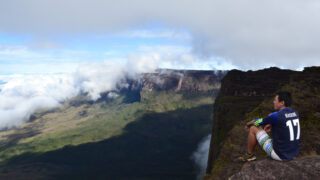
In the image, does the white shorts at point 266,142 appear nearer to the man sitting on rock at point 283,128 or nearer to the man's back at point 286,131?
the man sitting on rock at point 283,128

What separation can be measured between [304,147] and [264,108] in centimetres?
4048

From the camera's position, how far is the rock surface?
1277cm

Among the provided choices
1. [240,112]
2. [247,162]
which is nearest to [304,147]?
[247,162]

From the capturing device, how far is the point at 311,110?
53.6m

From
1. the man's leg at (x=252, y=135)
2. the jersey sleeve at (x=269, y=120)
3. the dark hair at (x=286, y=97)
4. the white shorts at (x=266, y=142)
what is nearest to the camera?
the jersey sleeve at (x=269, y=120)

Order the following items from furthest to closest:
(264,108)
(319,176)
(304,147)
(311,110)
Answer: (264,108) < (311,110) < (304,147) < (319,176)

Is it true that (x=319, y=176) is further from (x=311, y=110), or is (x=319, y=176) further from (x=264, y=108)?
(x=264, y=108)

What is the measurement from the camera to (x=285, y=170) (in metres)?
13.1

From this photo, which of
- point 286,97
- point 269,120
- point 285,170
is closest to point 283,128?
point 269,120

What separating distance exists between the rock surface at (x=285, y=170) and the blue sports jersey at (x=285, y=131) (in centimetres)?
67

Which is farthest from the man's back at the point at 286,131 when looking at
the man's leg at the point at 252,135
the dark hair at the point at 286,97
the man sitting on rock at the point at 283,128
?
the man's leg at the point at 252,135

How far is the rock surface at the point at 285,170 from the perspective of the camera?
A: 12.8 meters

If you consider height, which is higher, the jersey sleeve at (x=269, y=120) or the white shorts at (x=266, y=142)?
the jersey sleeve at (x=269, y=120)

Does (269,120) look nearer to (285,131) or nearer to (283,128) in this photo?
(283,128)
